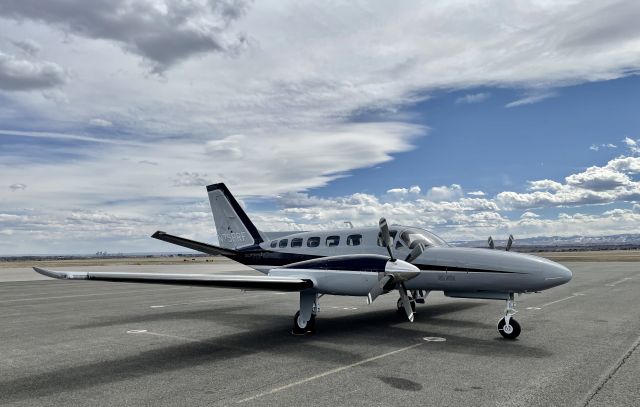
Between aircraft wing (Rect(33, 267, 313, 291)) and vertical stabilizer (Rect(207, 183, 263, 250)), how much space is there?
26.0 feet

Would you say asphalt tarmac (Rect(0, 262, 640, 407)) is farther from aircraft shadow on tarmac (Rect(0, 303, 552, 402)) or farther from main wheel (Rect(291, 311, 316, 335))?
main wheel (Rect(291, 311, 316, 335))

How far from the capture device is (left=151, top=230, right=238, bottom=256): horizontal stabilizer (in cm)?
1412

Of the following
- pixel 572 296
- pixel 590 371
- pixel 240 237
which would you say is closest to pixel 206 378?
pixel 590 371

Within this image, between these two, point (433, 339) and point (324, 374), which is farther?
point (433, 339)

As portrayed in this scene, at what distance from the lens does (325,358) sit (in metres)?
9.47

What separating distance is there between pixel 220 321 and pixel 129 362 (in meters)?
5.63

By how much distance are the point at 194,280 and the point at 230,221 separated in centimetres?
970

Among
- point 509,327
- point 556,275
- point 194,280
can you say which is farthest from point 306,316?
point 556,275

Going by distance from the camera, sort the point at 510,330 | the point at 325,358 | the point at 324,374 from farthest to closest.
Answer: the point at 510,330 < the point at 325,358 < the point at 324,374

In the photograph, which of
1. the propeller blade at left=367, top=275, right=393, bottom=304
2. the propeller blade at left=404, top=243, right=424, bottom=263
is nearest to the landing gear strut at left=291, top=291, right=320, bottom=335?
the propeller blade at left=367, top=275, right=393, bottom=304

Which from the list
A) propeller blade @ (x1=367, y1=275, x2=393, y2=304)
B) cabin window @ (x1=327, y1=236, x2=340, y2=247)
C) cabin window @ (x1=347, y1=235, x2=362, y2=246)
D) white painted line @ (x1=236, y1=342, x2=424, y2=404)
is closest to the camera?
white painted line @ (x1=236, y1=342, x2=424, y2=404)

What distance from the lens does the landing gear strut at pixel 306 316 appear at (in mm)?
12250

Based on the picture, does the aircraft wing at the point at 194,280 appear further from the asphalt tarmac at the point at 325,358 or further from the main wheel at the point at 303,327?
the asphalt tarmac at the point at 325,358

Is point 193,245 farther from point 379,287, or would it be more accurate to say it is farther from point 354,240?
point 379,287
